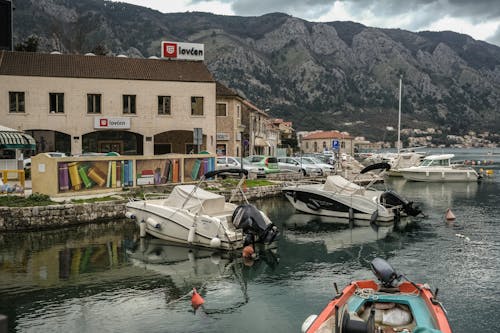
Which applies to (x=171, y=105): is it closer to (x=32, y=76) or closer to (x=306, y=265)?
(x=32, y=76)

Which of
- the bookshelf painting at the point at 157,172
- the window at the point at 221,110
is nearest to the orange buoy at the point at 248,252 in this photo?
the bookshelf painting at the point at 157,172

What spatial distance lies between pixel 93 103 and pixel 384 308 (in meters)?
36.8

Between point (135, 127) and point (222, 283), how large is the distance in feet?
98.4

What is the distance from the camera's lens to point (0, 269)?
1700 cm

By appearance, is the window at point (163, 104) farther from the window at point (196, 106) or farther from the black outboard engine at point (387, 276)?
the black outboard engine at point (387, 276)

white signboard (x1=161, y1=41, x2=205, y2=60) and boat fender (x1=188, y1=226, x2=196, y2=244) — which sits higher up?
white signboard (x1=161, y1=41, x2=205, y2=60)

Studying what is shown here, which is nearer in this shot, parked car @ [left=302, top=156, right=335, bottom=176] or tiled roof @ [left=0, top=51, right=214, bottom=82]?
tiled roof @ [left=0, top=51, right=214, bottom=82]

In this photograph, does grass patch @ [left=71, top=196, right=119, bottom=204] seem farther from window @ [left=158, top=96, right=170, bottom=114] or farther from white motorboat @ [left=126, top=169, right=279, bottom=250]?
window @ [left=158, top=96, right=170, bottom=114]

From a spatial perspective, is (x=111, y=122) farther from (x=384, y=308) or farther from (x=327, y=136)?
(x=327, y=136)

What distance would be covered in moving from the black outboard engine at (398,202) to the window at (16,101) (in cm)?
3069

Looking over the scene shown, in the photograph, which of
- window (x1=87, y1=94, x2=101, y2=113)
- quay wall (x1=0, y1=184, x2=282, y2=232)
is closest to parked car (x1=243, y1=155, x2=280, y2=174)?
window (x1=87, y1=94, x2=101, y2=113)

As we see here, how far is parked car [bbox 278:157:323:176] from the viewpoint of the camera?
154 feet

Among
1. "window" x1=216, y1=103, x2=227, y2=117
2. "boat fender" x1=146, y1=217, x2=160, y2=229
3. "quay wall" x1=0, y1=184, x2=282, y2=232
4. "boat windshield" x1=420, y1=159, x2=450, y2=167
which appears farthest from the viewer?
"boat windshield" x1=420, y1=159, x2=450, y2=167

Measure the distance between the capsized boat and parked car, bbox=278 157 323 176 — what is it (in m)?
34.0
